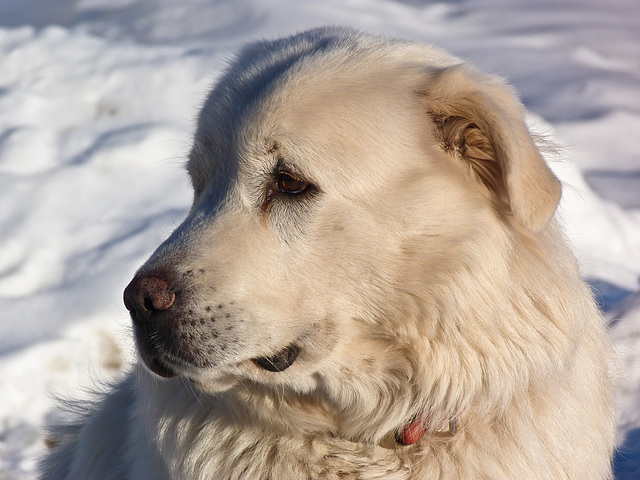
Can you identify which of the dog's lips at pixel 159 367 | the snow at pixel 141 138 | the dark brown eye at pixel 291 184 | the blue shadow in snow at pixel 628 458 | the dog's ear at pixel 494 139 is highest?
the dog's ear at pixel 494 139

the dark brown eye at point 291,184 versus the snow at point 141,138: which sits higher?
the dark brown eye at point 291,184

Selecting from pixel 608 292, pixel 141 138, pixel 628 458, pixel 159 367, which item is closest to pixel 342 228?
pixel 159 367

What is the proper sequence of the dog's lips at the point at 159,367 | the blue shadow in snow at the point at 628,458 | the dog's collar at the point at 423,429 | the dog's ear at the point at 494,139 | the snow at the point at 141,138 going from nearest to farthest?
the dog's ear at the point at 494,139 < the dog's lips at the point at 159,367 < the dog's collar at the point at 423,429 < the blue shadow in snow at the point at 628,458 < the snow at the point at 141,138

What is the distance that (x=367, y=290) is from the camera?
102 inches

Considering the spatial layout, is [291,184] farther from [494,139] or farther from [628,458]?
[628,458]

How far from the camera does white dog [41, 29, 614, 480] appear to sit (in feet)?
8.20

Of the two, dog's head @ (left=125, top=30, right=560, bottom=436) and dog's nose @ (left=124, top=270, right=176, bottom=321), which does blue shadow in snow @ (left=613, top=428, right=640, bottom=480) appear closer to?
dog's head @ (left=125, top=30, right=560, bottom=436)

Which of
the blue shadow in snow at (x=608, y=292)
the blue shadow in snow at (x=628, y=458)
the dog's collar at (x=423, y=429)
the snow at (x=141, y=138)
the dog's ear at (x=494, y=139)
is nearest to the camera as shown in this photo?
the dog's ear at (x=494, y=139)

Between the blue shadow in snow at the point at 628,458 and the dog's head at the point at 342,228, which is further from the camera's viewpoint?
the blue shadow in snow at the point at 628,458

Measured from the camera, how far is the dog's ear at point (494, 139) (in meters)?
2.42

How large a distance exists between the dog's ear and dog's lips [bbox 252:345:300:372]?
0.89 metres

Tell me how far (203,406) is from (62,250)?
3.54 meters

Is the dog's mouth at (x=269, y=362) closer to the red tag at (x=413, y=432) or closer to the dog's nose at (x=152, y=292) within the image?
the dog's nose at (x=152, y=292)

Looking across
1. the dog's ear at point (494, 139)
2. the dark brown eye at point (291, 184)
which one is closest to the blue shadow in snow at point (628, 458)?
the dog's ear at point (494, 139)
